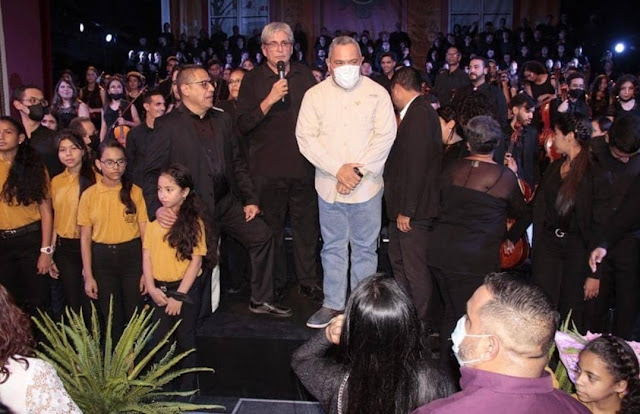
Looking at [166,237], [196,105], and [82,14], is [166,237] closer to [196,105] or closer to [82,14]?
[196,105]

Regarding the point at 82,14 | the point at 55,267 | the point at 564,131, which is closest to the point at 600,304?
the point at 564,131

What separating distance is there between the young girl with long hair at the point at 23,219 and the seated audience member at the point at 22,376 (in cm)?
239

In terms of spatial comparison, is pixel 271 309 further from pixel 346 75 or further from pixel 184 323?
pixel 346 75

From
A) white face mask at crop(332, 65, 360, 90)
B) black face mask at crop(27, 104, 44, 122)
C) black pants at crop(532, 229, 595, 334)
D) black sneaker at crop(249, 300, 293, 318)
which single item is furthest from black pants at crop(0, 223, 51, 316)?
black pants at crop(532, 229, 595, 334)

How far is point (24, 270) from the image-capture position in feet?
13.0

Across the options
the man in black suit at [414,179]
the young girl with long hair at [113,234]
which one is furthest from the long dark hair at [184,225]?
the man in black suit at [414,179]

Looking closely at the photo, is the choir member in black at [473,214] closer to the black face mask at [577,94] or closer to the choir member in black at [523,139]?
the choir member in black at [523,139]

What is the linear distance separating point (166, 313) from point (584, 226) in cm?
226

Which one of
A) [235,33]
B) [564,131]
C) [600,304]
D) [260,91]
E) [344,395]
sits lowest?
[600,304]

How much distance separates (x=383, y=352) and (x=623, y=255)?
2338mm

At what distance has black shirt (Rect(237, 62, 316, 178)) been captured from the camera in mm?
3982

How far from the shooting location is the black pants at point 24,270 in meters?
3.89

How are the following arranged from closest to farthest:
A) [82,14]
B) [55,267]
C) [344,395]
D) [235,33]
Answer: [344,395], [55,267], [82,14], [235,33]

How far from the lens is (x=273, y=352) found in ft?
11.9
